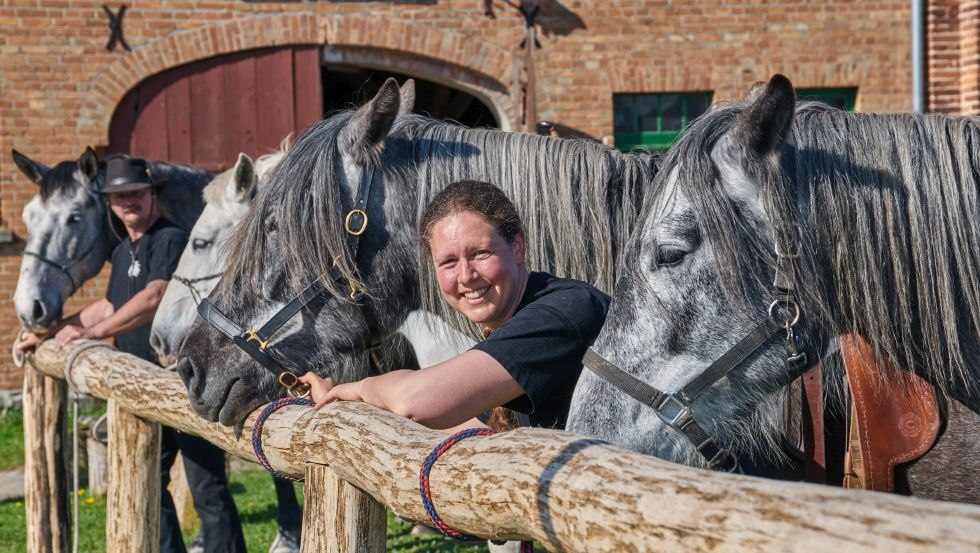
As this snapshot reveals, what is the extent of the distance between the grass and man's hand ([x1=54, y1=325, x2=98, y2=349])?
1.67 meters

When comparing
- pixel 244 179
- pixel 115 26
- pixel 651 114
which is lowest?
pixel 244 179

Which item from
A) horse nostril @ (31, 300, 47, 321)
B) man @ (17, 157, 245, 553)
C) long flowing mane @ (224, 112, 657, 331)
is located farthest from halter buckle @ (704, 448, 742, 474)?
horse nostril @ (31, 300, 47, 321)

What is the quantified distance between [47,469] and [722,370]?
14.9 ft

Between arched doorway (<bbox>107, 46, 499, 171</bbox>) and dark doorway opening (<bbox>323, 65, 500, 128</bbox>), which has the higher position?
dark doorway opening (<bbox>323, 65, 500, 128</bbox>)

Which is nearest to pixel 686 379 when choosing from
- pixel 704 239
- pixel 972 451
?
pixel 704 239

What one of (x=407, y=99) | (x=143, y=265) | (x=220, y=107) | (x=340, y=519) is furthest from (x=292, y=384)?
(x=220, y=107)

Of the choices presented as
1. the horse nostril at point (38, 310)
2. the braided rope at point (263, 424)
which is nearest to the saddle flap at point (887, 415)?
the braided rope at point (263, 424)

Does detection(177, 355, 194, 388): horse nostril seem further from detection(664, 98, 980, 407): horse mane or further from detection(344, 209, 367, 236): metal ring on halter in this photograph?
detection(664, 98, 980, 407): horse mane

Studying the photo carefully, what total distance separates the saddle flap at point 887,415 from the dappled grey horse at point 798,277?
0.11 feet

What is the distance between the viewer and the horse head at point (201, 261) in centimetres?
527

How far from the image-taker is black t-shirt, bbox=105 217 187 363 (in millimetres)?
5914

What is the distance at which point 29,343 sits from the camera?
20.6ft

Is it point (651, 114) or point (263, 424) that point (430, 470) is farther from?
point (651, 114)

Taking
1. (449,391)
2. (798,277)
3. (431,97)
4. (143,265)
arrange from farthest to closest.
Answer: (431,97)
(143,265)
(449,391)
(798,277)
